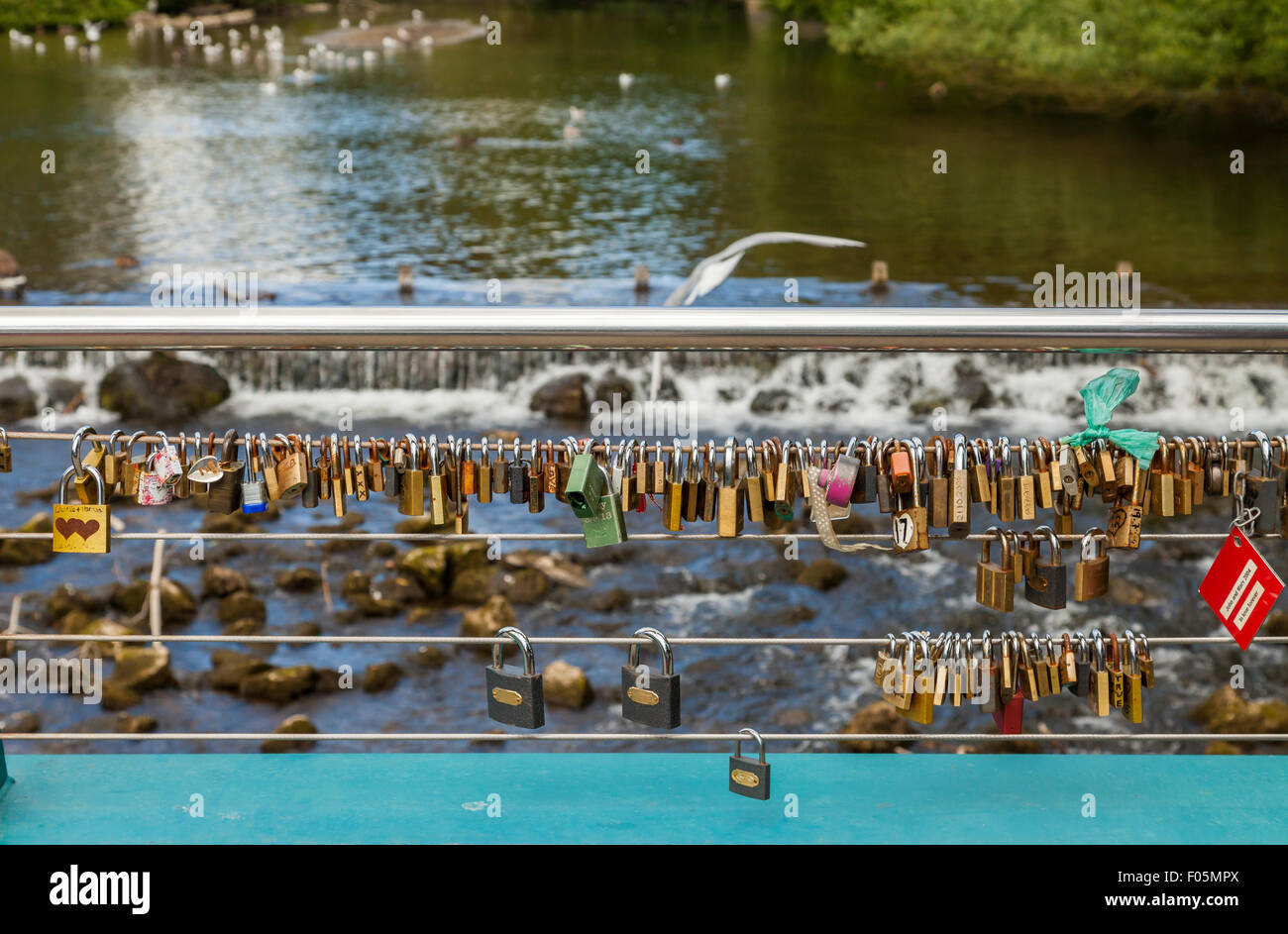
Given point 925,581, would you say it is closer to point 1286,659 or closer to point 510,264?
point 1286,659

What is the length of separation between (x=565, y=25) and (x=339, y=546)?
20135 mm

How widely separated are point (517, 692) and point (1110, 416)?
831 millimetres

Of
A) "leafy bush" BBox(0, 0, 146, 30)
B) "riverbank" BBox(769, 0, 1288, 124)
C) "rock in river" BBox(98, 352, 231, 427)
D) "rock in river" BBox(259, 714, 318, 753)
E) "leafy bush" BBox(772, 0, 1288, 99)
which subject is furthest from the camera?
"leafy bush" BBox(0, 0, 146, 30)

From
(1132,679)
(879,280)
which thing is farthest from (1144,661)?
(879,280)

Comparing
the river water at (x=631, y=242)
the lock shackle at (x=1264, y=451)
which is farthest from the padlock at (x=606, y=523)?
the river water at (x=631, y=242)

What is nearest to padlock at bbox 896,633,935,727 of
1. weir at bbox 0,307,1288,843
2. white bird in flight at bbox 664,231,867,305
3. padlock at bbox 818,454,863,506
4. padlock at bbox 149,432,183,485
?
weir at bbox 0,307,1288,843

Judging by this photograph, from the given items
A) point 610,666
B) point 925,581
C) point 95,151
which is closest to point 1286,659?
point 925,581

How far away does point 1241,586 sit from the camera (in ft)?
5.50

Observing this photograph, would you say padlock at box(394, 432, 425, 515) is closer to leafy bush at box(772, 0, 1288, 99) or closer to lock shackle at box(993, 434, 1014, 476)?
lock shackle at box(993, 434, 1014, 476)

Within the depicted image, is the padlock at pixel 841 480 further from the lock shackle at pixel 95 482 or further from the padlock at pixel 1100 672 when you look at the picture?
the lock shackle at pixel 95 482

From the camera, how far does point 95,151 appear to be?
20562 millimetres

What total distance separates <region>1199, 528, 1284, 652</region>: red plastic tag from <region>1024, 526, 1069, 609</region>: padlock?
172 millimetres

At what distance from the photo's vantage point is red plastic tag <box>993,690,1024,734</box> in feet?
5.99

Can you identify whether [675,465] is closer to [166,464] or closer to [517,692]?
[517,692]
